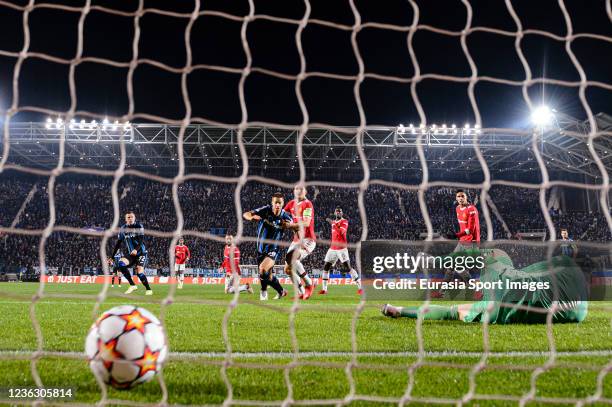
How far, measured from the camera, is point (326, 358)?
12.4 ft

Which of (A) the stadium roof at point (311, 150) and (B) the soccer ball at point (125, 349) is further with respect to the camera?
(A) the stadium roof at point (311, 150)

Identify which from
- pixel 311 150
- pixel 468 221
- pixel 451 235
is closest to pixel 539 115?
pixel 468 221

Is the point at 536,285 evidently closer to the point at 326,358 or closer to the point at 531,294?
the point at 531,294

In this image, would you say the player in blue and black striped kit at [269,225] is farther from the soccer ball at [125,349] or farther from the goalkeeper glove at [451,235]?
the soccer ball at [125,349]

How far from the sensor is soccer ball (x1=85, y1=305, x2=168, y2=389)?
8.92 feet

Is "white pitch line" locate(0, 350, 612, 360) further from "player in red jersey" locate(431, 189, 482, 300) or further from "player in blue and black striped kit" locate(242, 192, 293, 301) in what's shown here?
"player in red jersey" locate(431, 189, 482, 300)

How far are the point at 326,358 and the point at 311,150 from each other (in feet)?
86.6

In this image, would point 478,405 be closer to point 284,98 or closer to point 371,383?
point 371,383

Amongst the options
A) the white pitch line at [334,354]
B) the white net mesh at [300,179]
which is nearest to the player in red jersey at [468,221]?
the white pitch line at [334,354]

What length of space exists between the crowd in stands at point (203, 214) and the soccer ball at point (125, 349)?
24315 mm

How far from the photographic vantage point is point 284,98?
30266 millimetres

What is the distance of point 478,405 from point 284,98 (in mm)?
28614

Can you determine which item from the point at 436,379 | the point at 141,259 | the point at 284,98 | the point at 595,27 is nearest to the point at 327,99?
the point at 284,98

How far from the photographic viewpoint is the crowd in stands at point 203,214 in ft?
91.7
